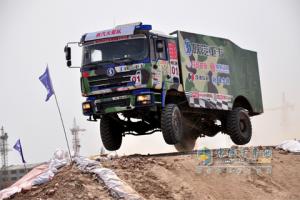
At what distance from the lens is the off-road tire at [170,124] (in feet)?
57.0

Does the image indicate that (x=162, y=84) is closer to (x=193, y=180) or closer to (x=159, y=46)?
(x=159, y=46)

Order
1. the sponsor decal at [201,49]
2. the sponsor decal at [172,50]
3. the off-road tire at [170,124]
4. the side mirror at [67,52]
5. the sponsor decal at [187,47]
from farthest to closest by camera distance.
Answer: the sponsor decal at [201,49] < the sponsor decal at [187,47] < the sponsor decal at [172,50] < the side mirror at [67,52] < the off-road tire at [170,124]

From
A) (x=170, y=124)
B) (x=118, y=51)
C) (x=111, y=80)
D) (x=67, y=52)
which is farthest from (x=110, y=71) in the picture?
(x=170, y=124)

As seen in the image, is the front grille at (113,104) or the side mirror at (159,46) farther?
the side mirror at (159,46)

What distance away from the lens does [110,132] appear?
19.2 meters

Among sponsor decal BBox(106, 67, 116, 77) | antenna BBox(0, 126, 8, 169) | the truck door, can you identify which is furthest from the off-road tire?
antenna BBox(0, 126, 8, 169)

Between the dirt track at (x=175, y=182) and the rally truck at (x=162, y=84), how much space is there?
2.07 metres

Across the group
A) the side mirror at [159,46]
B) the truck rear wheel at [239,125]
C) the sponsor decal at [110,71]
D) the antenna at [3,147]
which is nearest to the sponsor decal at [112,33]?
the side mirror at [159,46]

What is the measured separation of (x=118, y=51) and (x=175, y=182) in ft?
14.7

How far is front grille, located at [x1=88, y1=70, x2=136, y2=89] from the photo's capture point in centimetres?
1711

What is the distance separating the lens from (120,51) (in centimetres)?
1739

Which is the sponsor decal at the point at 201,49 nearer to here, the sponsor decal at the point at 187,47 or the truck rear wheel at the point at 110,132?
the sponsor decal at the point at 187,47

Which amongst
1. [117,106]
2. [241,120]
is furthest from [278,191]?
[241,120]

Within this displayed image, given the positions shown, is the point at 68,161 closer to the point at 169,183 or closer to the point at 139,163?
the point at 139,163
